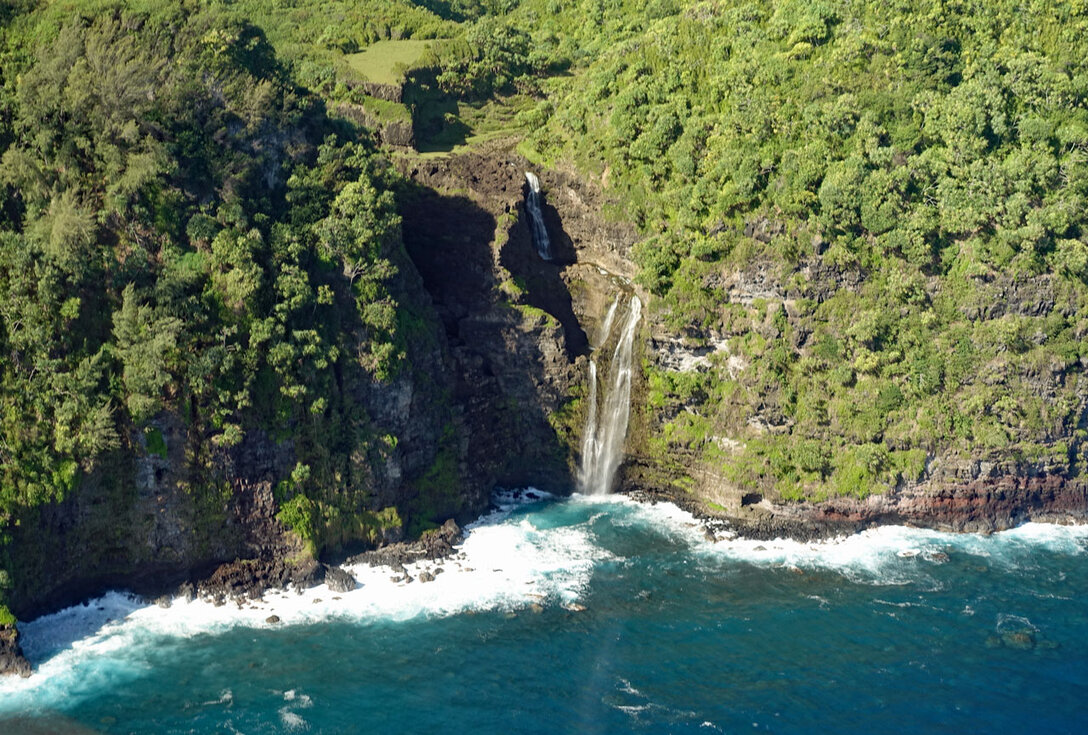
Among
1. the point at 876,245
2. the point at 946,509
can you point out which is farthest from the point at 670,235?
the point at 946,509

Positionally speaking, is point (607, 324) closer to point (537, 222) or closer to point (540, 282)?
point (540, 282)

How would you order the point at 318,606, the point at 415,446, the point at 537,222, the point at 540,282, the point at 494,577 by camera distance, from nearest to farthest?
1. the point at 318,606
2. the point at 494,577
3. the point at 415,446
4. the point at 540,282
5. the point at 537,222

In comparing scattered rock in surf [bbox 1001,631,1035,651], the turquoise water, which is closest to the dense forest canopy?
the turquoise water

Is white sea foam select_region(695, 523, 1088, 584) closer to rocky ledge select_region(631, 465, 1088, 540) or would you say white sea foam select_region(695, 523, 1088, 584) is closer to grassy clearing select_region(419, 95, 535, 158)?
rocky ledge select_region(631, 465, 1088, 540)

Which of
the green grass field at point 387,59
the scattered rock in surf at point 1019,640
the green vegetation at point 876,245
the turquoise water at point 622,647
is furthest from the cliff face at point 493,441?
the scattered rock in surf at point 1019,640

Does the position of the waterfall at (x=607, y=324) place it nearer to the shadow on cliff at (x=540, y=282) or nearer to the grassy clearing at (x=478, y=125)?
the shadow on cliff at (x=540, y=282)

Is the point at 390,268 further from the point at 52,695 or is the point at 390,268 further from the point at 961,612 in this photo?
the point at 961,612

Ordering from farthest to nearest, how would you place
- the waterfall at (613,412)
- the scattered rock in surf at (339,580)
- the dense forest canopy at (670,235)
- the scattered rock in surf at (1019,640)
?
the waterfall at (613,412)
the scattered rock in surf at (339,580)
the dense forest canopy at (670,235)
the scattered rock in surf at (1019,640)
